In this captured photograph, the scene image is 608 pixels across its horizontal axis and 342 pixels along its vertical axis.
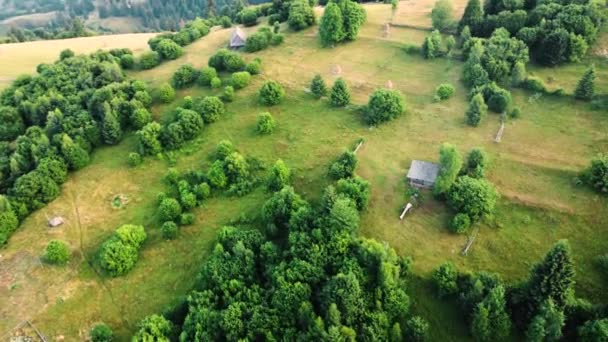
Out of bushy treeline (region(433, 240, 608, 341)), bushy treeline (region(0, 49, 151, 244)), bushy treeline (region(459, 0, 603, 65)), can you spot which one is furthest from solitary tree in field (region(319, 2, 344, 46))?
bushy treeline (region(433, 240, 608, 341))

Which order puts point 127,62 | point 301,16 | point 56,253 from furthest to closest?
point 301,16, point 127,62, point 56,253

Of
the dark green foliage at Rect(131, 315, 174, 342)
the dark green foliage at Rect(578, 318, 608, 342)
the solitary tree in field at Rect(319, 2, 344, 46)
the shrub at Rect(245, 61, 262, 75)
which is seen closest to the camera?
the dark green foliage at Rect(578, 318, 608, 342)

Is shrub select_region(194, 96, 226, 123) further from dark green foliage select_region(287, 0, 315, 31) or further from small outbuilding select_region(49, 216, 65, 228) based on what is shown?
dark green foliage select_region(287, 0, 315, 31)

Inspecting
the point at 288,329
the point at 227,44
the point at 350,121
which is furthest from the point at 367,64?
the point at 288,329

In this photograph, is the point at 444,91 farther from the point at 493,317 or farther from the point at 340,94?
the point at 493,317

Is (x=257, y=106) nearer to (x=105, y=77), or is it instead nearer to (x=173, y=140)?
(x=173, y=140)

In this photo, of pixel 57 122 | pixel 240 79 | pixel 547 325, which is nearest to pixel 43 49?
pixel 57 122
